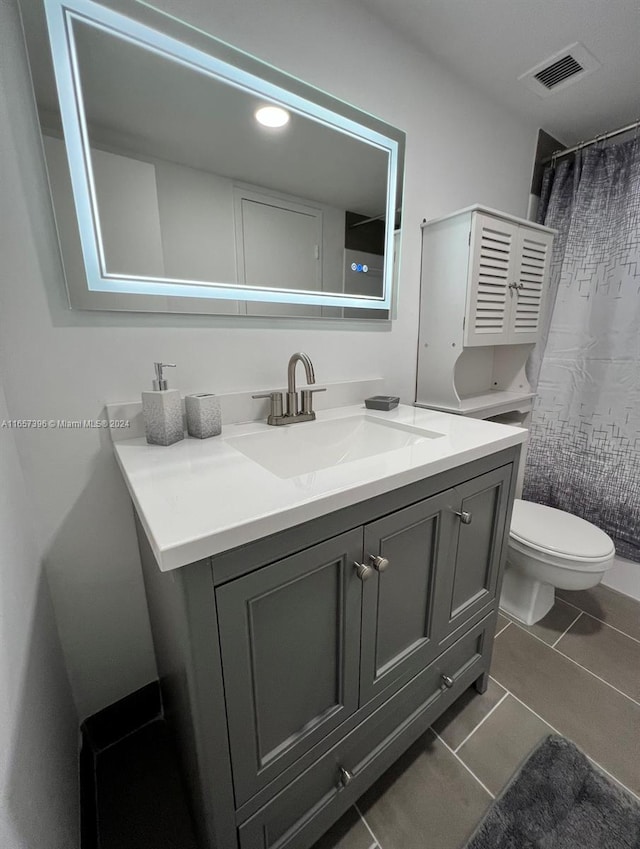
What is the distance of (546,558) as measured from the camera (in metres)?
1.31

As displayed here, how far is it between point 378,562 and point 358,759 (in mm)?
538

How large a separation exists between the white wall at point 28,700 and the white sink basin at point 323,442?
1.50 feet

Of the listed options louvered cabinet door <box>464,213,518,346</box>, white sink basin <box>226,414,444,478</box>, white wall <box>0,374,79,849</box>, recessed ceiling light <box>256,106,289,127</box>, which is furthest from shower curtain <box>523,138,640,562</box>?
white wall <box>0,374,79,849</box>

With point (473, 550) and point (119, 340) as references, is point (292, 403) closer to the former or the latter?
point (119, 340)

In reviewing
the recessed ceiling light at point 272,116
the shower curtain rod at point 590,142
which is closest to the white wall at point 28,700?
the recessed ceiling light at point 272,116

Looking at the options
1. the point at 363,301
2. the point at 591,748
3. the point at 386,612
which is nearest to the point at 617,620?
the point at 591,748

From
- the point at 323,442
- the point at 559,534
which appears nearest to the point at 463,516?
the point at 323,442

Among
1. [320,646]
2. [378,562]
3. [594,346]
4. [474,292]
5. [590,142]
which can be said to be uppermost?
[590,142]

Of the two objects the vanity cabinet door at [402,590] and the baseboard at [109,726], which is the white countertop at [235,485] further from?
the baseboard at [109,726]

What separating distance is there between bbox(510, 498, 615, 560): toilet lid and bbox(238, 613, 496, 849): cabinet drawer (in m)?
0.43

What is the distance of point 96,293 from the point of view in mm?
814

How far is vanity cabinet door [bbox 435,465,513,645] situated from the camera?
2.89 ft

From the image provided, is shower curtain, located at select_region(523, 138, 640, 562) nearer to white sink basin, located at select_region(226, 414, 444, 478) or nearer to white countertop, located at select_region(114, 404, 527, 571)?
white countertop, located at select_region(114, 404, 527, 571)

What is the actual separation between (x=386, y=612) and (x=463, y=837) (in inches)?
23.8
